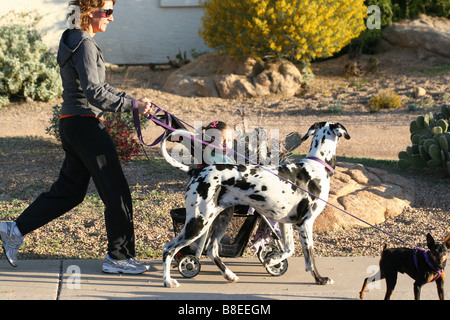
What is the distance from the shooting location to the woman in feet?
14.6

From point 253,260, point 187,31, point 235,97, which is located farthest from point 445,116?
point 187,31

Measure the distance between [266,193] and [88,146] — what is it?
54.9 inches

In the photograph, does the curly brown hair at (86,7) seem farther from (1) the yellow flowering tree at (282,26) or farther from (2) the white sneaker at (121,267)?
(1) the yellow flowering tree at (282,26)

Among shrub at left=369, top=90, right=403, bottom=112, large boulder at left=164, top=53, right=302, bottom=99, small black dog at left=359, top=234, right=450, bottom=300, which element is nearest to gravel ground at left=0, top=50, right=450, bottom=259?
shrub at left=369, top=90, right=403, bottom=112

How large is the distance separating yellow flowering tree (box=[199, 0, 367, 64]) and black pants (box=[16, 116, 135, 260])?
8.70 metres

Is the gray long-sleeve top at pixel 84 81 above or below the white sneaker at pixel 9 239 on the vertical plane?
above

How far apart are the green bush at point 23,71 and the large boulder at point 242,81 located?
2.81 meters

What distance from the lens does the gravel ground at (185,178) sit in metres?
5.79

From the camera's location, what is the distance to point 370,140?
10.4m

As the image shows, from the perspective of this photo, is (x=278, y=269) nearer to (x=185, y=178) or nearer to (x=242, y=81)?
(x=185, y=178)

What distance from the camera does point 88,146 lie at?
457cm

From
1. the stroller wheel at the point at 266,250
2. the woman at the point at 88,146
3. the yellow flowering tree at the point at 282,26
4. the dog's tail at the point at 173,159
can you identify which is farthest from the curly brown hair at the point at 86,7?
the yellow flowering tree at the point at 282,26

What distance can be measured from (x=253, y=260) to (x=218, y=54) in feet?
34.9

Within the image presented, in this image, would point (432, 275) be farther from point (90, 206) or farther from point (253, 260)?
point (90, 206)
